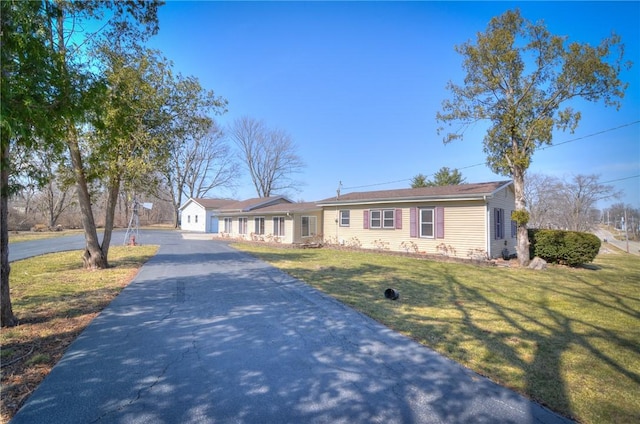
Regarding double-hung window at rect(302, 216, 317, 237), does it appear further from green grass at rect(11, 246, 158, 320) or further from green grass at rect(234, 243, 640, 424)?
green grass at rect(11, 246, 158, 320)

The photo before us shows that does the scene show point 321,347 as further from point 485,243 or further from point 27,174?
point 485,243

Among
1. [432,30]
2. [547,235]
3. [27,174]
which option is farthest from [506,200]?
[27,174]

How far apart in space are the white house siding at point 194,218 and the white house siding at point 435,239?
78.8 feet

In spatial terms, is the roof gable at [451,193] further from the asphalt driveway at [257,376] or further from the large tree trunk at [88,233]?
the large tree trunk at [88,233]

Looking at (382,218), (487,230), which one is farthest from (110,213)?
(487,230)

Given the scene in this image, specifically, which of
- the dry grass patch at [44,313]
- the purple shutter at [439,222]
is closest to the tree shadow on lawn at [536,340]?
the dry grass patch at [44,313]

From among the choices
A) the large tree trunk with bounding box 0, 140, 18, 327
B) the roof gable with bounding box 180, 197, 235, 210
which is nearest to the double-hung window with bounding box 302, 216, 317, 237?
the large tree trunk with bounding box 0, 140, 18, 327

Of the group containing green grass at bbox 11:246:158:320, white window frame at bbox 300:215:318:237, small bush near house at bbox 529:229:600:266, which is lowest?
green grass at bbox 11:246:158:320

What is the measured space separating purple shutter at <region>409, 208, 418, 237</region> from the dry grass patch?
11130 millimetres

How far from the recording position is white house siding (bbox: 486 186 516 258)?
12.9 metres

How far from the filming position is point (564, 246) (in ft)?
38.3

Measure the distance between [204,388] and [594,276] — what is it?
11.9 meters

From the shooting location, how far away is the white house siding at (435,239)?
Answer: 41.9 feet

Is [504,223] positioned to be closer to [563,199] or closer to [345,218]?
[345,218]
